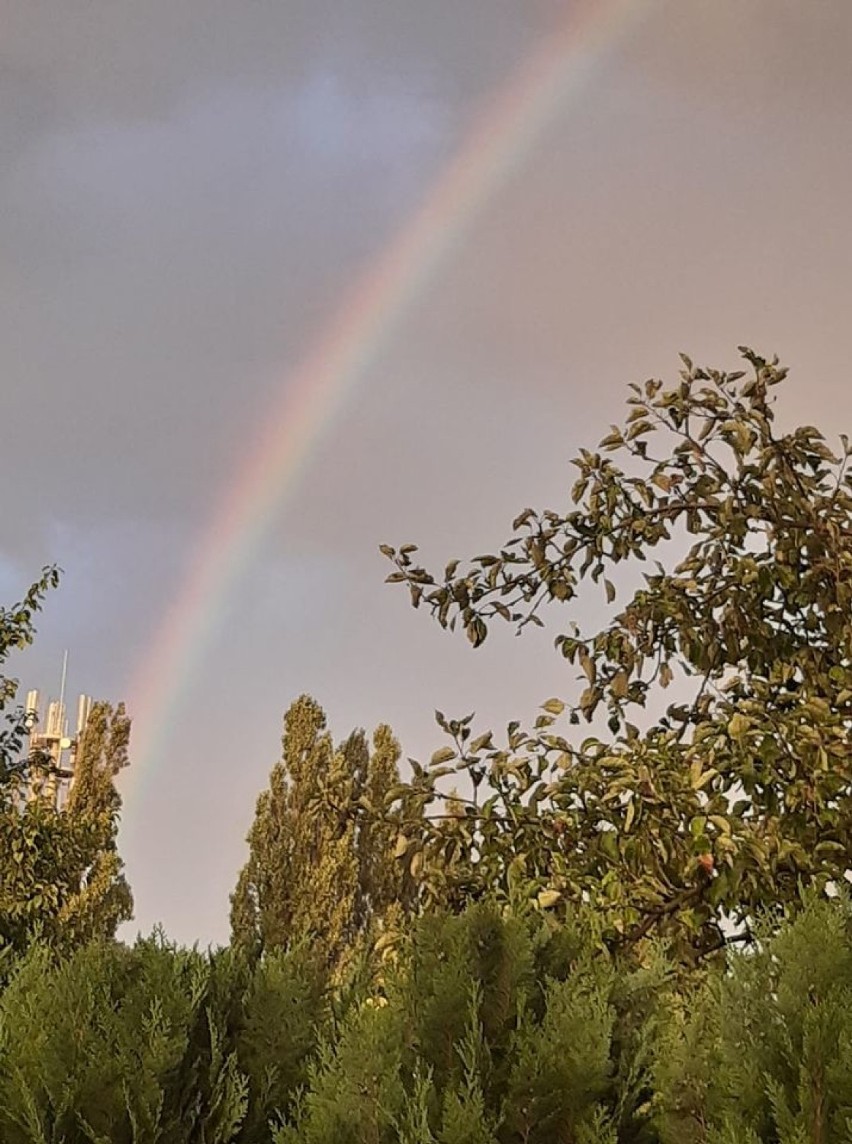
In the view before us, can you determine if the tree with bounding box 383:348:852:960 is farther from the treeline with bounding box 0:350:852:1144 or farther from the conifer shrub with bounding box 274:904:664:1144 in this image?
the conifer shrub with bounding box 274:904:664:1144

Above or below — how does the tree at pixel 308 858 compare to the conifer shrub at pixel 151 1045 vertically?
above

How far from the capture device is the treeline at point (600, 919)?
185cm

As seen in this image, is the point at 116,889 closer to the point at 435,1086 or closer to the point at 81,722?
the point at 81,722

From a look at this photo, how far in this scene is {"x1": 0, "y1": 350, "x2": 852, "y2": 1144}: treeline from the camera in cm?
185

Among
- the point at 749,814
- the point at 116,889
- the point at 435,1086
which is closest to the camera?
the point at 435,1086

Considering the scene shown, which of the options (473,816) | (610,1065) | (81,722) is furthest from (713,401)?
(81,722)

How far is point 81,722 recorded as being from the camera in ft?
60.1

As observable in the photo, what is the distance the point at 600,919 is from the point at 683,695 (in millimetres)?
1010

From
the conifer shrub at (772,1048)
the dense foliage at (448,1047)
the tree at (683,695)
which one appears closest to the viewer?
the conifer shrub at (772,1048)

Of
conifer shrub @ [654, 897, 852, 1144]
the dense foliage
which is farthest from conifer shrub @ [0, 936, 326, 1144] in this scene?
→ conifer shrub @ [654, 897, 852, 1144]

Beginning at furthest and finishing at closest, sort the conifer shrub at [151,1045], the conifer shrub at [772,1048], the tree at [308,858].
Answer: the tree at [308,858], the conifer shrub at [151,1045], the conifer shrub at [772,1048]

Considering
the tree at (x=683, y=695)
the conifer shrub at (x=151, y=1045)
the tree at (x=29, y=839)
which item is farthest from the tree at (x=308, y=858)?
the conifer shrub at (x=151, y=1045)

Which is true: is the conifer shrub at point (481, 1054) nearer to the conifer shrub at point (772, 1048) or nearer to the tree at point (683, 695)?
the conifer shrub at point (772, 1048)

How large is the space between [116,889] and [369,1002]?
15379 millimetres
